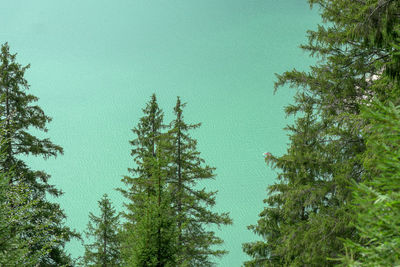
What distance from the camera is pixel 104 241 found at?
19938 millimetres

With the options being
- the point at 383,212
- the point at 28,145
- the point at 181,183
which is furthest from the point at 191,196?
the point at 383,212

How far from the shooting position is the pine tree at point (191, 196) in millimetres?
15359

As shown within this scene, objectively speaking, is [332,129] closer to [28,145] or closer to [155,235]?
[155,235]

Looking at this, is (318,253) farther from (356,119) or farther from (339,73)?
(339,73)

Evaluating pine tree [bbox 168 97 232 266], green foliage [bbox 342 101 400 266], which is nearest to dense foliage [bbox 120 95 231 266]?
pine tree [bbox 168 97 232 266]

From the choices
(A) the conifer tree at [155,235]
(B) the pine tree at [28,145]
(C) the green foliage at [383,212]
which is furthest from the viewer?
(B) the pine tree at [28,145]

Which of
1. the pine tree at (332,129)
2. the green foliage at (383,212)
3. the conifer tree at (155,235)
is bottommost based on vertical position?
the green foliage at (383,212)

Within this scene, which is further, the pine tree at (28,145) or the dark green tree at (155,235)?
the pine tree at (28,145)

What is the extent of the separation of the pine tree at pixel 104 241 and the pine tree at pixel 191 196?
5.28m

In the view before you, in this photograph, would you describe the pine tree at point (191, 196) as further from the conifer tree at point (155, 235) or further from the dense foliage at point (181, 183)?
the conifer tree at point (155, 235)

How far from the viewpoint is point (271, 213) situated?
554 inches

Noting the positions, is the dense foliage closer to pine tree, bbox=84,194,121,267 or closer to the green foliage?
pine tree, bbox=84,194,121,267

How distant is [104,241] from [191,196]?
7154 millimetres

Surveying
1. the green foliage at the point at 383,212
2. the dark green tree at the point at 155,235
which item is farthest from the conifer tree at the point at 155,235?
the green foliage at the point at 383,212
